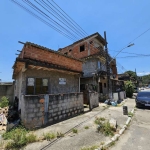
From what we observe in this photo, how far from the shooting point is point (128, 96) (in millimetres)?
22359

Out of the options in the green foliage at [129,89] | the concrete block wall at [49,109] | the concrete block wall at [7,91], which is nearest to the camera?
the concrete block wall at [49,109]

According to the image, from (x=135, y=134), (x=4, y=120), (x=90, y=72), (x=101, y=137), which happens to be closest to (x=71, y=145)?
(x=101, y=137)

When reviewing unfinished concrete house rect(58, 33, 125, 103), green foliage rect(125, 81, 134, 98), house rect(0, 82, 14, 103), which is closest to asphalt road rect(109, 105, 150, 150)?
unfinished concrete house rect(58, 33, 125, 103)

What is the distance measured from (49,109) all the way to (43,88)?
8.21ft

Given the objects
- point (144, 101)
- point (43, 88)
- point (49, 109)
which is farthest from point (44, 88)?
point (144, 101)

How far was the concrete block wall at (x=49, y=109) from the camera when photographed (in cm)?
546

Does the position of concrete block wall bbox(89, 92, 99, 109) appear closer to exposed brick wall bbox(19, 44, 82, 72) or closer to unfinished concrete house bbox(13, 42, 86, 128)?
unfinished concrete house bbox(13, 42, 86, 128)

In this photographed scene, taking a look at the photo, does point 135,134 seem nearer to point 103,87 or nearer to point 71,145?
point 71,145

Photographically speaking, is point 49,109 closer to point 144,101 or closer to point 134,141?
point 134,141

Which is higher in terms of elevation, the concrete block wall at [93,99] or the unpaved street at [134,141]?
the concrete block wall at [93,99]

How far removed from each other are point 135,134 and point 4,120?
7.33 meters

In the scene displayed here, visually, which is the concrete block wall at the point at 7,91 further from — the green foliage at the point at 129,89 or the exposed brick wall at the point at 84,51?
the green foliage at the point at 129,89

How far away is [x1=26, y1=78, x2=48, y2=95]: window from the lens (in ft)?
25.3

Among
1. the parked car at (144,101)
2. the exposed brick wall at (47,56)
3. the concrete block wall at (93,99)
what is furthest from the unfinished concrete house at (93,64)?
the exposed brick wall at (47,56)
